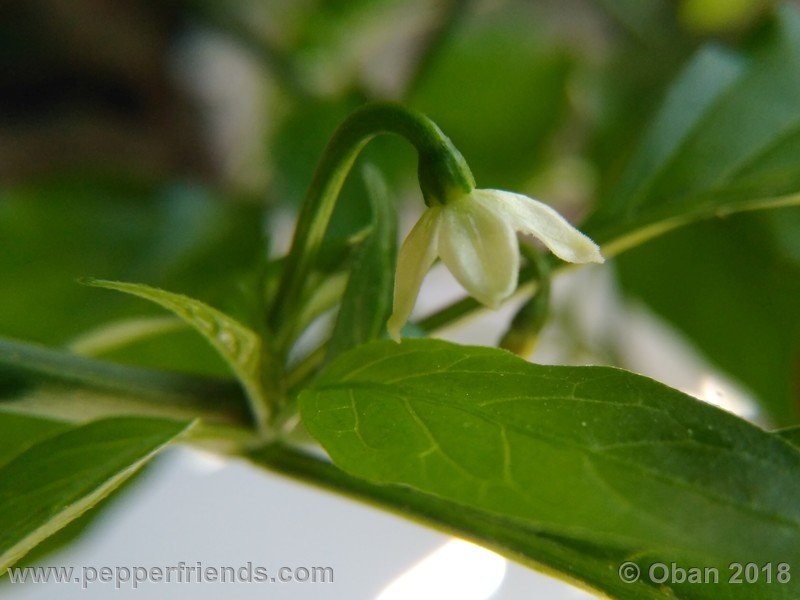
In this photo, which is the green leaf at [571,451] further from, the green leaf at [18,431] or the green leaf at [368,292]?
the green leaf at [18,431]

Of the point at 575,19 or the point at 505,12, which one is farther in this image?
the point at 575,19

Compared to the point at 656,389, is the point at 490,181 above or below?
above

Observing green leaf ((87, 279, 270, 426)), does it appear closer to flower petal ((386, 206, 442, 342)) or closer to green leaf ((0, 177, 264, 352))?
flower petal ((386, 206, 442, 342))

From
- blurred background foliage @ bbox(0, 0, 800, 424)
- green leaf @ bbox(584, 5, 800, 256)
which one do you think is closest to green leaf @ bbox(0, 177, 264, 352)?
blurred background foliage @ bbox(0, 0, 800, 424)

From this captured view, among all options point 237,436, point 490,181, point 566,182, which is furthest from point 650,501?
point 566,182

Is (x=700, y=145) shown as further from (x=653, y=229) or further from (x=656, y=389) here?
(x=656, y=389)

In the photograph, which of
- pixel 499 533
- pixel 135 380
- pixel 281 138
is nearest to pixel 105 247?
pixel 281 138
